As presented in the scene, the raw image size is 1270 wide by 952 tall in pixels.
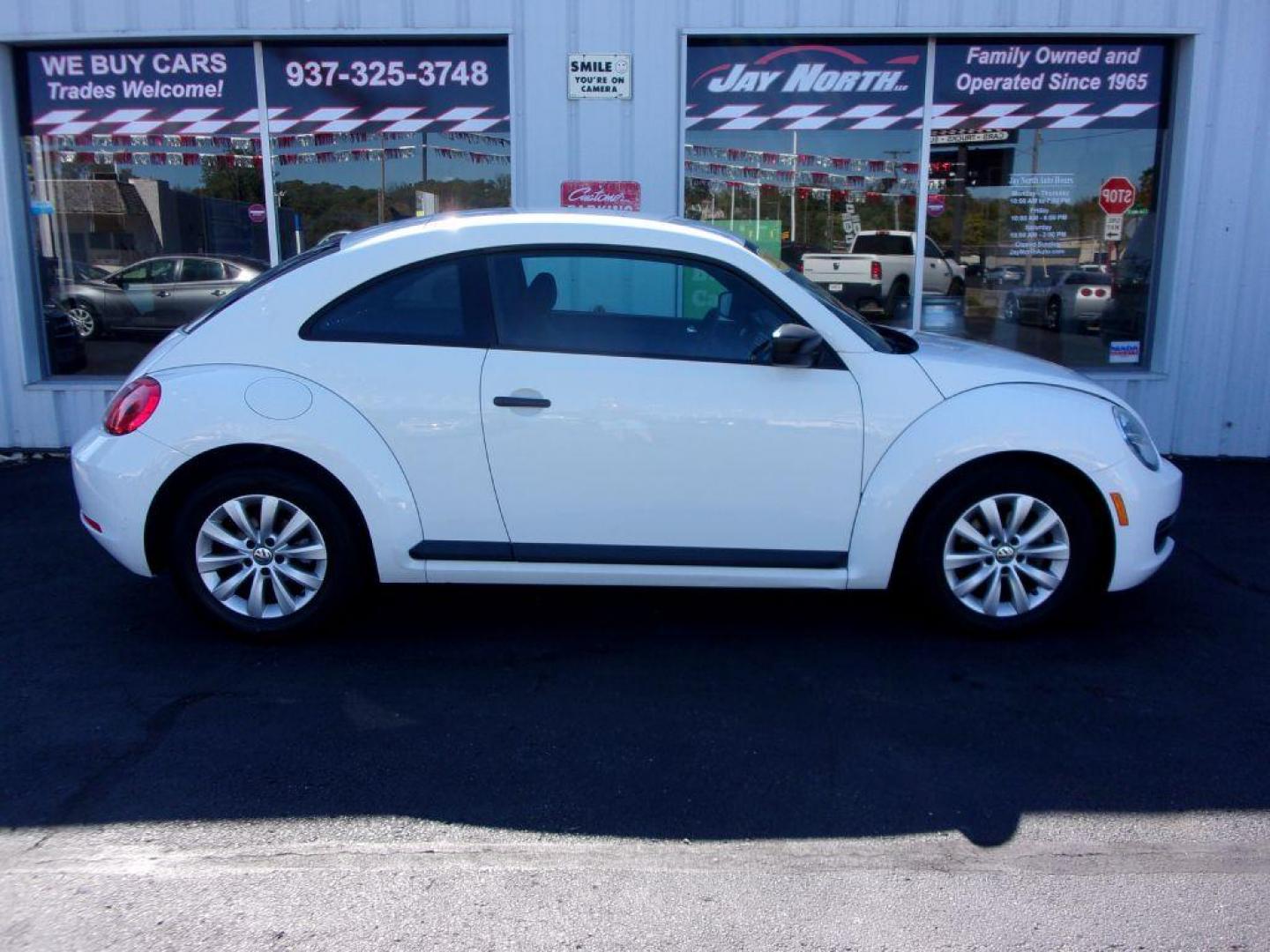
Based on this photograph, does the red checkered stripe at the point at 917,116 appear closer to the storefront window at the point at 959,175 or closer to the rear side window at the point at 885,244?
the storefront window at the point at 959,175

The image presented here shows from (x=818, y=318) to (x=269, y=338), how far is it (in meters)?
2.28

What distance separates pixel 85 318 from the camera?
9023mm

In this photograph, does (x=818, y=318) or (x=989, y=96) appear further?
(x=989, y=96)

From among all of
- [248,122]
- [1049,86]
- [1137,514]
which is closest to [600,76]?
[248,122]

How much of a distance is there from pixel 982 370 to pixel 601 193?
4.31 m

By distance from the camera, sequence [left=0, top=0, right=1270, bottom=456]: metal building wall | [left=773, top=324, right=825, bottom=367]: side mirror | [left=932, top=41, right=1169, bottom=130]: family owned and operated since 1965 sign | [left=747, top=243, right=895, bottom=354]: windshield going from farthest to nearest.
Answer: [left=932, top=41, right=1169, bottom=130]: family owned and operated since 1965 sign
[left=0, top=0, right=1270, bottom=456]: metal building wall
[left=747, top=243, right=895, bottom=354]: windshield
[left=773, top=324, right=825, bottom=367]: side mirror

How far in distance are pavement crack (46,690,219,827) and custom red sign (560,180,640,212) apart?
5093mm

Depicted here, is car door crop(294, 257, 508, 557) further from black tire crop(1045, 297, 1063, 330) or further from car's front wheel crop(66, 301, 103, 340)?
black tire crop(1045, 297, 1063, 330)

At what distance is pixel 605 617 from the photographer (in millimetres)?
5164

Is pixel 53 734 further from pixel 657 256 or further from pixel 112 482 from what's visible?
pixel 657 256

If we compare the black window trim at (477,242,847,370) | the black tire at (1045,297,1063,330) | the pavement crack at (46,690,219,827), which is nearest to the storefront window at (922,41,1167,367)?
the black tire at (1045,297,1063,330)

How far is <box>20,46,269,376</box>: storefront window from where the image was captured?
28.1 ft

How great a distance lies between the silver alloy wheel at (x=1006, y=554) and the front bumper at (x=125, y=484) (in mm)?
3248

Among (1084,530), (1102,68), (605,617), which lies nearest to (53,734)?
(605,617)
